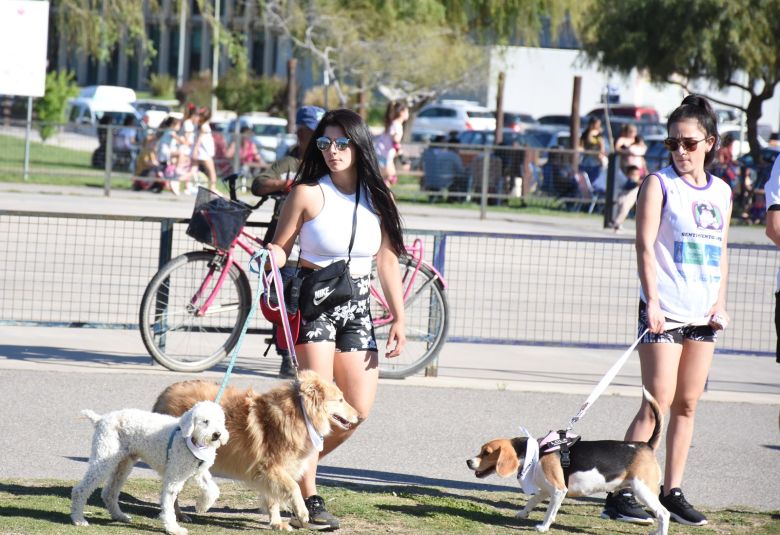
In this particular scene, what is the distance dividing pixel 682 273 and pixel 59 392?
14.3 ft

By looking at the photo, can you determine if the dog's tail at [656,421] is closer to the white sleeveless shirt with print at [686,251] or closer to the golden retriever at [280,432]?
the white sleeveless shirt with print at [686,251]

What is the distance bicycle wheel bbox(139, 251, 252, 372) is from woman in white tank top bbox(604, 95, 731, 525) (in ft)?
11.9

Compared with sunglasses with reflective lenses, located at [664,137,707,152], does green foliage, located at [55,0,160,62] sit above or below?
above

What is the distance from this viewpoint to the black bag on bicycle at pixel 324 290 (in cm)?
510

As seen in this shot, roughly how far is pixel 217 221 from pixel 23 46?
8211 mm

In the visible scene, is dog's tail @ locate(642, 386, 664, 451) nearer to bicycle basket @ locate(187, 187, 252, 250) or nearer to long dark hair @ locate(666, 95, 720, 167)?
long dark hair @ locate(666, 95, 720, 167)

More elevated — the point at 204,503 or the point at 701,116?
the point at 701,116

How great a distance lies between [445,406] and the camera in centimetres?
798

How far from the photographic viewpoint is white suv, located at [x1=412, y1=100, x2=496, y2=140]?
4644cm

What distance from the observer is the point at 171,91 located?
6806 cm

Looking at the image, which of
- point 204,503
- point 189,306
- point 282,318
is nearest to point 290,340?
point 282,318

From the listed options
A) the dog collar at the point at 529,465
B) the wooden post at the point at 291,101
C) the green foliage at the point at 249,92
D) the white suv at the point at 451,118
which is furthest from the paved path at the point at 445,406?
the green foliage at the point at 249,92

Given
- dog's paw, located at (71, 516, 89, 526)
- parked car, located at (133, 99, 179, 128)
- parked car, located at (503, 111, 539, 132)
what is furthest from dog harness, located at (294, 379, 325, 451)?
parked car, located at (503, 111, 539, 132)

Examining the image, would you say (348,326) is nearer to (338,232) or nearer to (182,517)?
(338,232)
